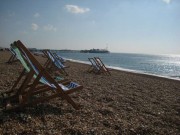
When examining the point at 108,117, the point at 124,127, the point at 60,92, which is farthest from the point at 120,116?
the point at 60,92

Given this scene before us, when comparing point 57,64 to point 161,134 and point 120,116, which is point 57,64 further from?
point 161,134

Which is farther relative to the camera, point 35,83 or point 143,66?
point 143,66

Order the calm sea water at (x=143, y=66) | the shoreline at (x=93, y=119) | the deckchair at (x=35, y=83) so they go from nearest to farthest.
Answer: the shoreline at (x=93, y=119) < the deckchair at (x=35, y=83) < the calm sea water at (x=143, y=66)

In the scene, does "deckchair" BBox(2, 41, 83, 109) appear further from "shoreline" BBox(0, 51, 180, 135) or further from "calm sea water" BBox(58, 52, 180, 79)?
"calm sea water" BBox(58, 52, 180, 79)

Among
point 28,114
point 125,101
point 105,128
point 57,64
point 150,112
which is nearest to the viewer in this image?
point 105,128

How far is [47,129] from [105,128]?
0.86 meters

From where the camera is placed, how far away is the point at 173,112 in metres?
4.41

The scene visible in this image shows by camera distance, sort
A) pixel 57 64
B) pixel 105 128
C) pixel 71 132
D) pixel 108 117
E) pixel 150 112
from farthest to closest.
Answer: pixel 57 64
pixel 150 112
pixel 108 117
pixel 105 128
pixel 71 132

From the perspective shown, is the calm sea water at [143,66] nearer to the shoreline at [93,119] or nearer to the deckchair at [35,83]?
the shoreline at [93,119]

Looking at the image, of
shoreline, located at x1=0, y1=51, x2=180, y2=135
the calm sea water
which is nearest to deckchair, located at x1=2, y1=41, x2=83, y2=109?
shoreline, located at x1=0, y1=51, x2=180, y2=135

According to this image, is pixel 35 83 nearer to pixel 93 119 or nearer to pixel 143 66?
pixel 93 119

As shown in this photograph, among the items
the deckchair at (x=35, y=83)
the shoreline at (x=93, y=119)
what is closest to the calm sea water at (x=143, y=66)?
the shoreline at (x=93, y=119)

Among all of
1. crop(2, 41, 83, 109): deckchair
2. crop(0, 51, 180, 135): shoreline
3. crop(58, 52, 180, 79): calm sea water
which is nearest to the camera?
crop(0, 51, 180, 135): shoreline

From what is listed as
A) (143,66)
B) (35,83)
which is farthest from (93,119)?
(143,66)
